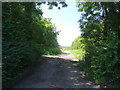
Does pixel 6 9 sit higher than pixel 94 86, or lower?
higher

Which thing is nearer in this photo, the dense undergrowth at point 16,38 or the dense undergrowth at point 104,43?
the dense undergrowth at point 104,43

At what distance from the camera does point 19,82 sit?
599 cm

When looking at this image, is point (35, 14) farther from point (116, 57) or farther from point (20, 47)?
point (116, 57)

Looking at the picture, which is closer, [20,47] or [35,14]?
[20,47]

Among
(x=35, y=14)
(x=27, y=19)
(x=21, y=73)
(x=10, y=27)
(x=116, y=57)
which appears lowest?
(x=21, y=73)

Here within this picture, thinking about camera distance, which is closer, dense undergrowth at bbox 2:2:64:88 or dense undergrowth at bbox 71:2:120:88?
dense undergrowth at bbox 71:2:120:88

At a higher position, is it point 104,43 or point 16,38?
point 16,38

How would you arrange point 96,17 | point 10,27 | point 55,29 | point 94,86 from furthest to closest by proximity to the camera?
point 55,29 → point 96,17 → point 10,27 → point 94,86

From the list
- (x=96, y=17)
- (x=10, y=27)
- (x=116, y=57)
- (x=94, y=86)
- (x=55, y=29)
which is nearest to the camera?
(x=116, y=57)

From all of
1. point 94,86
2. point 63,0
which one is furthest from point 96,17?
Answer: point 94,86

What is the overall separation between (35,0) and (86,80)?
19.0 feet

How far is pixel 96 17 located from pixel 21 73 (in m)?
6.41

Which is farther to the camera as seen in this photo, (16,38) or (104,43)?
(16,38)

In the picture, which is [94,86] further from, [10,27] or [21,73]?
[10,27]
